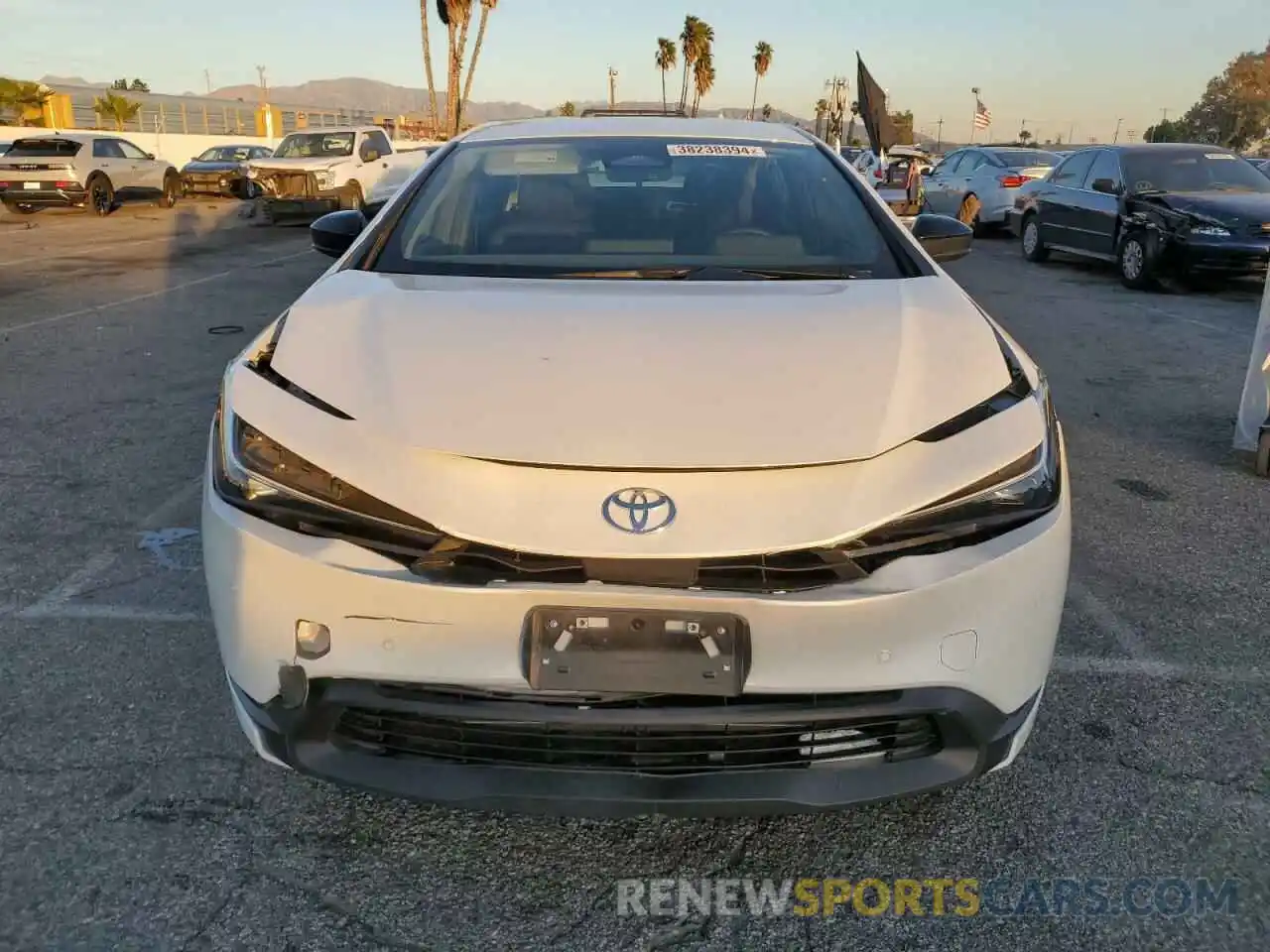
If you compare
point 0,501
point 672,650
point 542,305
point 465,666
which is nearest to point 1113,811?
point 672,650

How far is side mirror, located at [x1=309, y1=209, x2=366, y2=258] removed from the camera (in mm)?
3506

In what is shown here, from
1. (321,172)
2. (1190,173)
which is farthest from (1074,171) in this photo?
(321,172)

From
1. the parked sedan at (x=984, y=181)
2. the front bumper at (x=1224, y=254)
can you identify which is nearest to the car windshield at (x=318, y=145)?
the parked sedan at (x=984, y=181)

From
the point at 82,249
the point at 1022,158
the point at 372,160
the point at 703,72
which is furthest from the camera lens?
the point at 703,72

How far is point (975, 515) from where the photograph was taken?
196 centimetres

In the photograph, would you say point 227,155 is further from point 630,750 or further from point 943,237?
point 630,750

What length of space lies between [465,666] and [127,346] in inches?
267

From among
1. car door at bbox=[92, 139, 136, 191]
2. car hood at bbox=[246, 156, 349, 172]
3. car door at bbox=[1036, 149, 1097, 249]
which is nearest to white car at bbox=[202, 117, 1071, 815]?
car door at bbox=[1036, 149, 1097, 249]

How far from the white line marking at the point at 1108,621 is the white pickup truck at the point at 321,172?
15523mm

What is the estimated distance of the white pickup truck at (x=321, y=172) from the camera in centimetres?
1731

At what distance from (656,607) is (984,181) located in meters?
17.4

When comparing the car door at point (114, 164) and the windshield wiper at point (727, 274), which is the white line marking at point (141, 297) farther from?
the car door at point (114, 164)

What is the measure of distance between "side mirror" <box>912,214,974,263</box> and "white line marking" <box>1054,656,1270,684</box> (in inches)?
54.9

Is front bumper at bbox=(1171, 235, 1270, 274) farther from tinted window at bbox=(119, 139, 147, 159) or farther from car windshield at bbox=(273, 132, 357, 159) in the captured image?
tinted window at bbox=(119, 139, 147, 159)
